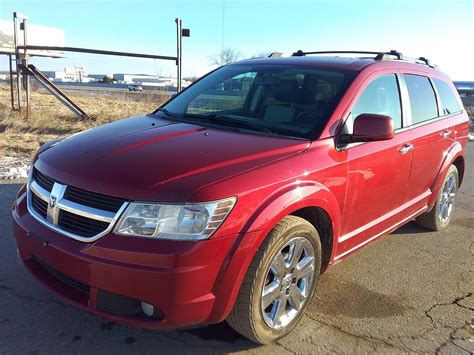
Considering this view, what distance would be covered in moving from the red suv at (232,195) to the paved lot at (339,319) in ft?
0.94

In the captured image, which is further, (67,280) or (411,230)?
(411,230)

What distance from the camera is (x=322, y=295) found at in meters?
3.55

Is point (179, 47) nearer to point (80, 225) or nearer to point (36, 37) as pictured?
point (36, 37)

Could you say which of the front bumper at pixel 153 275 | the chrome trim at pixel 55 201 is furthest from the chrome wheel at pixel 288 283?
the chrome trim at pixel 55 201

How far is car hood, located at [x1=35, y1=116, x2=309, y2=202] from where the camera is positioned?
2.39 metres

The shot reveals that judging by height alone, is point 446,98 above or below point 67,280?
above

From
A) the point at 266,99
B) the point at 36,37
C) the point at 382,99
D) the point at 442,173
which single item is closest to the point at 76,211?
the point at 266,99

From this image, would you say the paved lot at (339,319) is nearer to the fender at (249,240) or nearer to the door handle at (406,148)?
the fender at (249,240)

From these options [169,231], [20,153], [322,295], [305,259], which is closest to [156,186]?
[169,231]

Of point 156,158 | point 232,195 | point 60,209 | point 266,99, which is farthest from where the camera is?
point 266,99

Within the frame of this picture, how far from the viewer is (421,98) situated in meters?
4.42

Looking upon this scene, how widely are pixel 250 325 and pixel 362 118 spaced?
1.62 m

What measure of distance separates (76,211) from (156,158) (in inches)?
21.9

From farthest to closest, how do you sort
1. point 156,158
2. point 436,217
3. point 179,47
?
point 179,47 < point 436,217 < point 156,158
